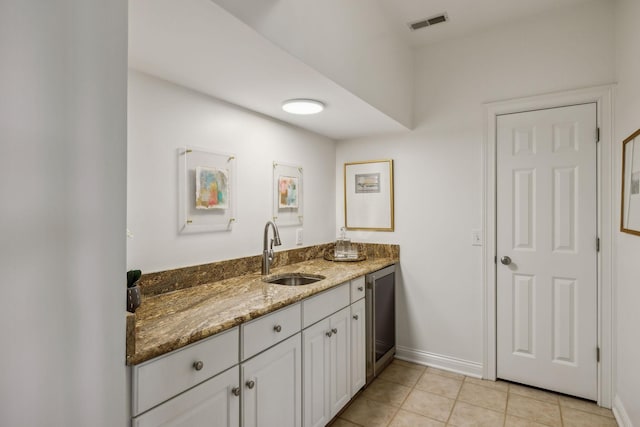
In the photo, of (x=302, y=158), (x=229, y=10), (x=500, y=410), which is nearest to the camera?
(x=229, y=10)

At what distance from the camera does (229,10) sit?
1.20m

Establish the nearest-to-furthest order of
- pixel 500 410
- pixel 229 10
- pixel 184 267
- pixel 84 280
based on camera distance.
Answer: pixel 84 280 → pixel 229 10 → pixel 184 267 → pixel 500 410

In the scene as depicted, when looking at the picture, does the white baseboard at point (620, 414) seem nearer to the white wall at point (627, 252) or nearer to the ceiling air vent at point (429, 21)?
the white wall at point (627, 252)

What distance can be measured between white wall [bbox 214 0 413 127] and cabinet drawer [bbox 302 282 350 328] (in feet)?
3.85

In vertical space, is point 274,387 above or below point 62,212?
below

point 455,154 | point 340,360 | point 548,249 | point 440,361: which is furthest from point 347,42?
point 440,361

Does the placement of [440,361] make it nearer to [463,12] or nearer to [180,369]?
[180,369]

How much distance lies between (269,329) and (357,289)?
93cm

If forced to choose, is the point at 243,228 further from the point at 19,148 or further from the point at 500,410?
the point at 500,410

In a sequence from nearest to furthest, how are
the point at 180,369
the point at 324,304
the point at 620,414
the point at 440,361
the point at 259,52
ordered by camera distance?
1. the point at 180,369
2. the point at 259,52
3. the point at 324,304
4. the point at 620,414
5. the point at 440,361

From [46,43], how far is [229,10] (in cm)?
59

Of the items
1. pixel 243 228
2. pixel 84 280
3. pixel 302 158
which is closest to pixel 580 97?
pixel 302 158

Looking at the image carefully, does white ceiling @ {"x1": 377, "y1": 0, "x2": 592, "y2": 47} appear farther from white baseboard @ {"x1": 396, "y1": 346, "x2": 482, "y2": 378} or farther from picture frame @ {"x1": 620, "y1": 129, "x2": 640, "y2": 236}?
white baseboard @ {"x1": 396, "y1": 346, "x2": 482, "y2": 378}

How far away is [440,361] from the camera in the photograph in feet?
9.36
